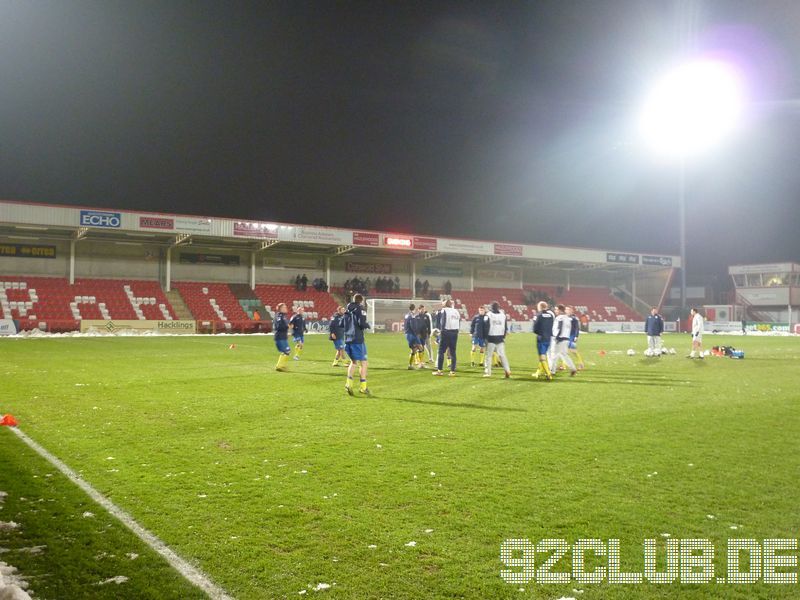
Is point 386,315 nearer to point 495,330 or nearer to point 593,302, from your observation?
point 593,302

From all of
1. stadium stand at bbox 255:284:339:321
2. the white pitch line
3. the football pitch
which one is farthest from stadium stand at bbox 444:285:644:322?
the white pitch line

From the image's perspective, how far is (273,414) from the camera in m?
8.93

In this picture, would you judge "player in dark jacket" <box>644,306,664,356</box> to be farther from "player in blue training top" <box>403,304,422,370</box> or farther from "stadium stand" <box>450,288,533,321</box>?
"stadium stand" <box>450,288,533,321</box>

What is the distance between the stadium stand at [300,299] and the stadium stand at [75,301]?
8231mm

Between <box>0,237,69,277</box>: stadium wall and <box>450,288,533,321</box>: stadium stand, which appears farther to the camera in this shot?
<box>450,288,533,321</box>: stadium stand

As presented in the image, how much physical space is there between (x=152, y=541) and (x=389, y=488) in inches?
83.4

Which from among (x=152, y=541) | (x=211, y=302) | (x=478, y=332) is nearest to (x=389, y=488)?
(x=152, y=541)

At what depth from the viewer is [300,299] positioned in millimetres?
47344

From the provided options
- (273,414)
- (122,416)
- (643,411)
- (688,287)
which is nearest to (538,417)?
(643,411)

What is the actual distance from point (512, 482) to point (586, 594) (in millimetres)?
2004

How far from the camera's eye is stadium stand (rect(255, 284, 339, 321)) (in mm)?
45656

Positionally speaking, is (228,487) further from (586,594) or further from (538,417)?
(538,417)

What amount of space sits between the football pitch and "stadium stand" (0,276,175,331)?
29.2 meters

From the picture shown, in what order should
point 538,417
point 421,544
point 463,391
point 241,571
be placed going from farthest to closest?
point 463,391, point 538,417, point 421,544, point 241,571
